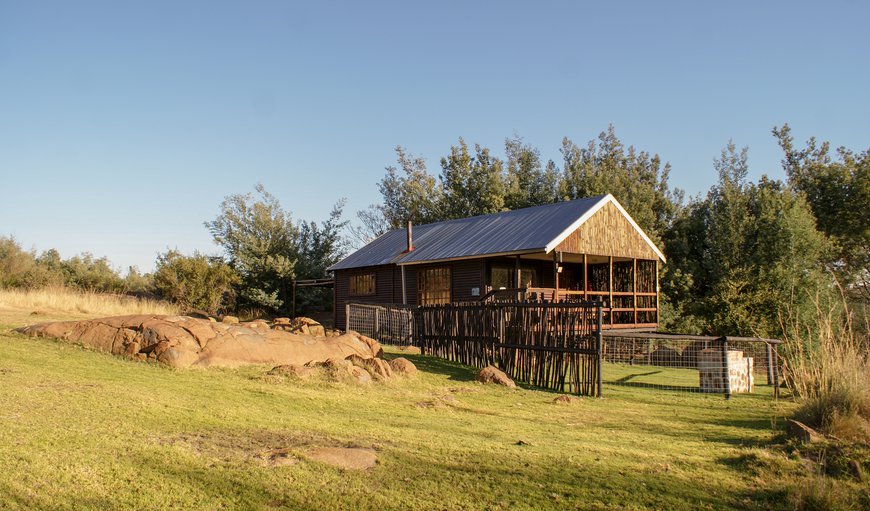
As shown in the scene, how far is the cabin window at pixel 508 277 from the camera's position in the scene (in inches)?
951

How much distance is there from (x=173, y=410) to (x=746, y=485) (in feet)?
19.8

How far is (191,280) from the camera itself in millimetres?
29703

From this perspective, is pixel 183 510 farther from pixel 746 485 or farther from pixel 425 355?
pixel 425 355

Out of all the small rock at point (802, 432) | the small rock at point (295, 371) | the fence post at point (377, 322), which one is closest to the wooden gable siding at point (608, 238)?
the fence post at point (377, 322)

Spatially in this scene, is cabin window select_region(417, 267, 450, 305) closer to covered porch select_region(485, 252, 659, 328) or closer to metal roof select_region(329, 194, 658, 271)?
metal roof select_region(329, 194, 658, 271)

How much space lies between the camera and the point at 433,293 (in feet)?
86.2

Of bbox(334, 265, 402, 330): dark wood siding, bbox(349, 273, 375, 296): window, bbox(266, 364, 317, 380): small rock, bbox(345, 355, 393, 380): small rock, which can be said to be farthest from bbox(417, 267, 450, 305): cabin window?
bbox(266, 364, 317, 380): small rock

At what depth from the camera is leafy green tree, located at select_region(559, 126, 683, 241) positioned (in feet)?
115

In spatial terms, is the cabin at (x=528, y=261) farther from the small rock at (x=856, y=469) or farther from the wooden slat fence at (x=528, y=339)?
the small rock at (x=856, y=469)

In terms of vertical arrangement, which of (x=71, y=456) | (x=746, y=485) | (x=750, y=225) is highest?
(x=750, y=225)

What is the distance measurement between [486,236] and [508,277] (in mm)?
1667

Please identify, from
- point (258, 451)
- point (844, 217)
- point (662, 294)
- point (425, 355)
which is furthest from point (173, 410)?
point (844, 217)

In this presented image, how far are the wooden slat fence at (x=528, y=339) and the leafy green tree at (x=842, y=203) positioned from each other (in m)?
24.0

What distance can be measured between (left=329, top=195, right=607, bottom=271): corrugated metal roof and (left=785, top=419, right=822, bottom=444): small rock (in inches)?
515
